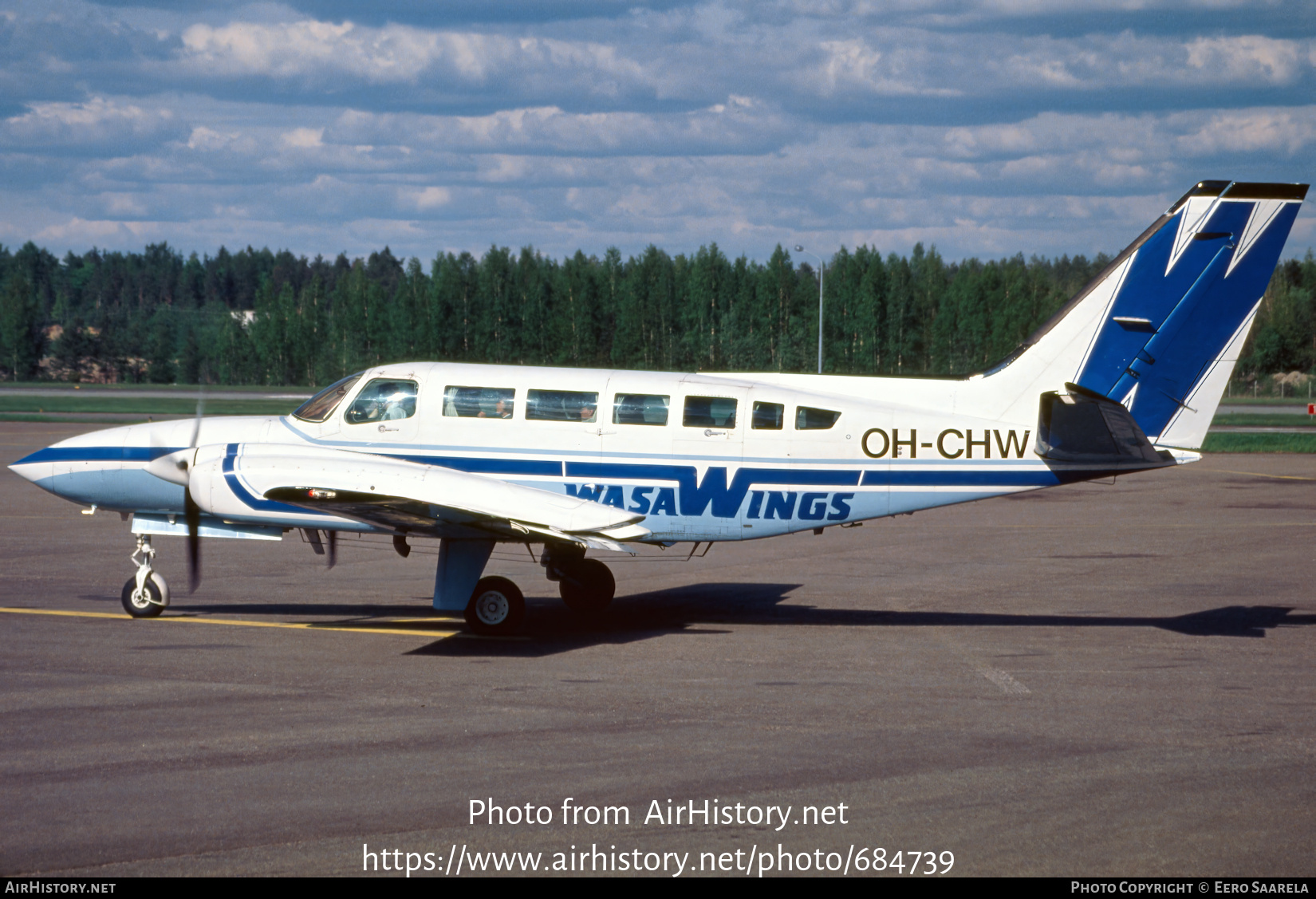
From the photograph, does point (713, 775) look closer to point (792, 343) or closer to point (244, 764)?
point (244, 764)

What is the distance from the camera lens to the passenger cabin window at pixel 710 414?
1523 cm

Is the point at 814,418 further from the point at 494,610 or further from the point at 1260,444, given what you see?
the point at 1260,444

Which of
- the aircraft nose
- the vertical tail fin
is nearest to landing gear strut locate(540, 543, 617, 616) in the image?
the vertical tail fin

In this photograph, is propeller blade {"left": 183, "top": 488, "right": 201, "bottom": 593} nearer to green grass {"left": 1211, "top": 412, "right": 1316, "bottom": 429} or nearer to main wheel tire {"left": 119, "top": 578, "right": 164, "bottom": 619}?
main wheel tire {"left": 119, "top": 578, "right": 164, "bottom": 619}

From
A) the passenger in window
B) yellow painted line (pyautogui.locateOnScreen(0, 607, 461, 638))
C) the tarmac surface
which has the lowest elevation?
yellow painted line (pyautogui.locateOnScreen(0, 607, 461, 638))

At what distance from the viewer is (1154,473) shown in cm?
3728

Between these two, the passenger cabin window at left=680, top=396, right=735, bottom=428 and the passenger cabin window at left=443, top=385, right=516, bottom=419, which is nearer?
the passenger cabin window at left=680, top=396, right=735, bottom=428

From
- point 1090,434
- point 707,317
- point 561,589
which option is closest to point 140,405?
point 707,317

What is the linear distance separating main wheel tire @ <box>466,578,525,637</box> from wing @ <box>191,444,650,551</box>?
0.76m

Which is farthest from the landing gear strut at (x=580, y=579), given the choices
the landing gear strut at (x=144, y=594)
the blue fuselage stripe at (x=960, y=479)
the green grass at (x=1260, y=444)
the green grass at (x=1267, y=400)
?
the green grass at (x=1267, y=400)

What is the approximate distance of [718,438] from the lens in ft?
49.9

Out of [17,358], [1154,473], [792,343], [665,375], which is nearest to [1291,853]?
[665,375]

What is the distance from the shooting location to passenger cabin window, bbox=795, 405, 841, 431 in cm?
1515

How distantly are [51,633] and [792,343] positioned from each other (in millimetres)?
92595
